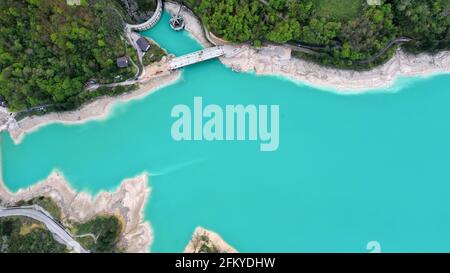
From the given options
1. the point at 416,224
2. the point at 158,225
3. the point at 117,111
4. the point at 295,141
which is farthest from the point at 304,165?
the point at 117,111

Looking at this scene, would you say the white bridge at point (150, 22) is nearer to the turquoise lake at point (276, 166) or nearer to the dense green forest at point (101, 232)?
the turquoise lake at point (276, 166)

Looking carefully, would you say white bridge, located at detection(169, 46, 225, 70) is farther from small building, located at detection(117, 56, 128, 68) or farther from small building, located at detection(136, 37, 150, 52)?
small building, located at detection(117, 56, 128, 68)

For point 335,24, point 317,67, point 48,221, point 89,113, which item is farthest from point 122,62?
point 335,24

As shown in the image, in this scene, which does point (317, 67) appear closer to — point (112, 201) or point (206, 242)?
point (206, 242)

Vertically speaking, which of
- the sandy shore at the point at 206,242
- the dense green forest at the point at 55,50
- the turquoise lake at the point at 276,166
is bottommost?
the sandy shore at the point at 206,242

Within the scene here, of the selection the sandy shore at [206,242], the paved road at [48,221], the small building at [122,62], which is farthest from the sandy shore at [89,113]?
the sandy shore at [206,242]

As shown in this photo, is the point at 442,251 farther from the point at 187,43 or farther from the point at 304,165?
the point at 187,43
